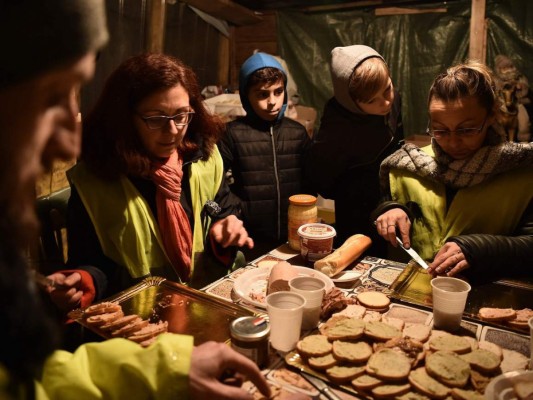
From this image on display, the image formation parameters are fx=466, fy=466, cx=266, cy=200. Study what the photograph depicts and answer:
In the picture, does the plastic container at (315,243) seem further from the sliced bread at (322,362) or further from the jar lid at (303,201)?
the sliced bread at (322,362)

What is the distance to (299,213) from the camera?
221 centimetres

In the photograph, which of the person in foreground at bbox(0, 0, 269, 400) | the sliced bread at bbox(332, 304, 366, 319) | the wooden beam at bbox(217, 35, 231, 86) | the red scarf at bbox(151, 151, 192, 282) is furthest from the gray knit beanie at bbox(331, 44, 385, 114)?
the wooden beam at bbox(217, 35, 231, 86)

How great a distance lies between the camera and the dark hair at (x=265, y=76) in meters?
2.82

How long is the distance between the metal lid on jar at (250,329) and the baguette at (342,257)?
636 millimetres

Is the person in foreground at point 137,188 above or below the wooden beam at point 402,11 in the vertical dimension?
below

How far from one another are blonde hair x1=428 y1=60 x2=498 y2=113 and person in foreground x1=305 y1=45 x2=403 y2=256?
0.64m

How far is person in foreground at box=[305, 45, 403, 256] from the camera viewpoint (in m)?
2.69

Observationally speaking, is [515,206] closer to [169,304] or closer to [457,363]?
[457,363]

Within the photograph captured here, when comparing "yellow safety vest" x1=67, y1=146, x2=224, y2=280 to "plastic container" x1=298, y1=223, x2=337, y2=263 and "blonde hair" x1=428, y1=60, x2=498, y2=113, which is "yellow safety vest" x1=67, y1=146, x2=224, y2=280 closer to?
"plastic container" x1=298, y1=223, x2=337, y2=263

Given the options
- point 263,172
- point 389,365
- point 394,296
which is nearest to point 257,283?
point 394,296

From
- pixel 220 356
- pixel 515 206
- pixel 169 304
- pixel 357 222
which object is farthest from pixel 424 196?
pixel 220 356

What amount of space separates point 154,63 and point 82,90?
1844mm

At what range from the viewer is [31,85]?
724mm

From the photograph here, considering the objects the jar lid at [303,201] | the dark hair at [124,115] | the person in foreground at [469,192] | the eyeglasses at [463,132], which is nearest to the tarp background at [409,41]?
the person in foreground at [469,192]
